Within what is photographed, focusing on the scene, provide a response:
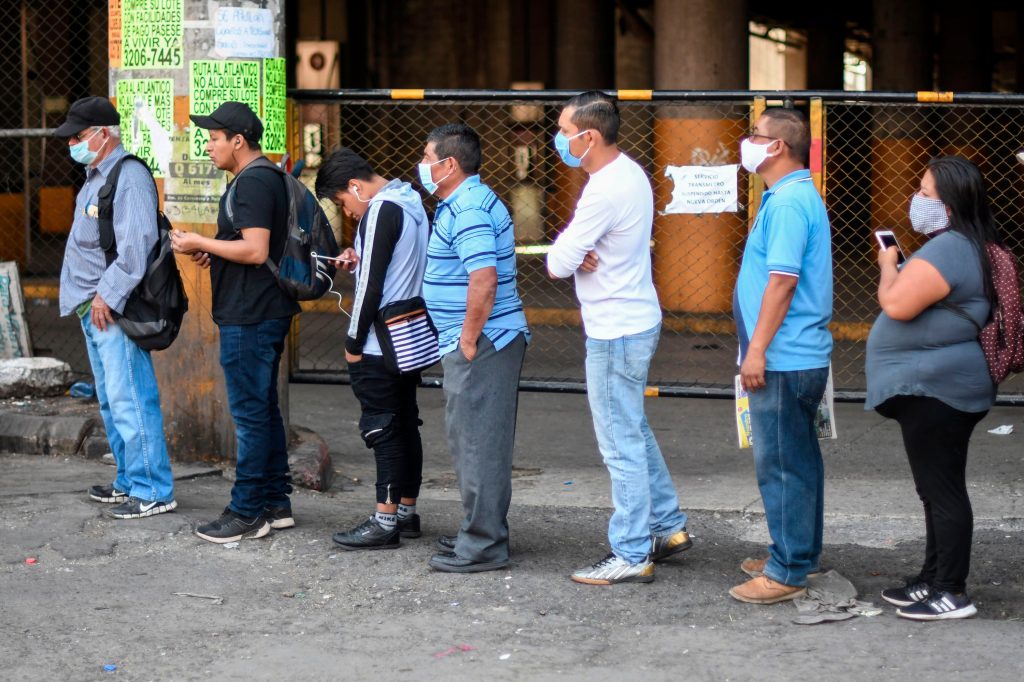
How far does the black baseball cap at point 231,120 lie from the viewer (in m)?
5.62

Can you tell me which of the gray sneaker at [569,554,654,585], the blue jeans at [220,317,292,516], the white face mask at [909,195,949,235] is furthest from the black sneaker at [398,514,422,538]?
the white face mask at [909,195,949,235]

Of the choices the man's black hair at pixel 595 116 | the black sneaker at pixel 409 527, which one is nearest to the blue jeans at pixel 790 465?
the man's black hair at pixel 595 116

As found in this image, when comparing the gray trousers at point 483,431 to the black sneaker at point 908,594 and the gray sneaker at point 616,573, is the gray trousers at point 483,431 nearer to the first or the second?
the gray sneaker at point 616,573

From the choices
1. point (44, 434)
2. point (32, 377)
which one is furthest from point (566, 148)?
point (32, 377)

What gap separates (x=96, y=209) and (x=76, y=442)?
188cm

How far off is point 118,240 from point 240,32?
1.34 metres

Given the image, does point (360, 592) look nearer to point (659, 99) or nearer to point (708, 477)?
point (708, 477)

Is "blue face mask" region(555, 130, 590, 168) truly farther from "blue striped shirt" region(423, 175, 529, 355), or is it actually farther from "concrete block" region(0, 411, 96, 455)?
"concrete block" region(0, 411, 96, 455)

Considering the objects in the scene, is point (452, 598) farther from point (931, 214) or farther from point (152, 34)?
point (152, 34)

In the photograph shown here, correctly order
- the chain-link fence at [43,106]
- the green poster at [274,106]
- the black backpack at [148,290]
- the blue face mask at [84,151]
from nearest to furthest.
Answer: the black backpack at [148,290] → the blue face mask at [84,151] → the green poster at [274,106] → the chain-link fence at [43,106]

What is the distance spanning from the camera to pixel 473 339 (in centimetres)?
517

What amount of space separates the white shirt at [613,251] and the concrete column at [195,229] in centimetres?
236

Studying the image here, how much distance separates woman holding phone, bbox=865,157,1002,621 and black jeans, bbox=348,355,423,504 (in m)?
1.85

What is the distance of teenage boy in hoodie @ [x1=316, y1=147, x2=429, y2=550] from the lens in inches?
214
